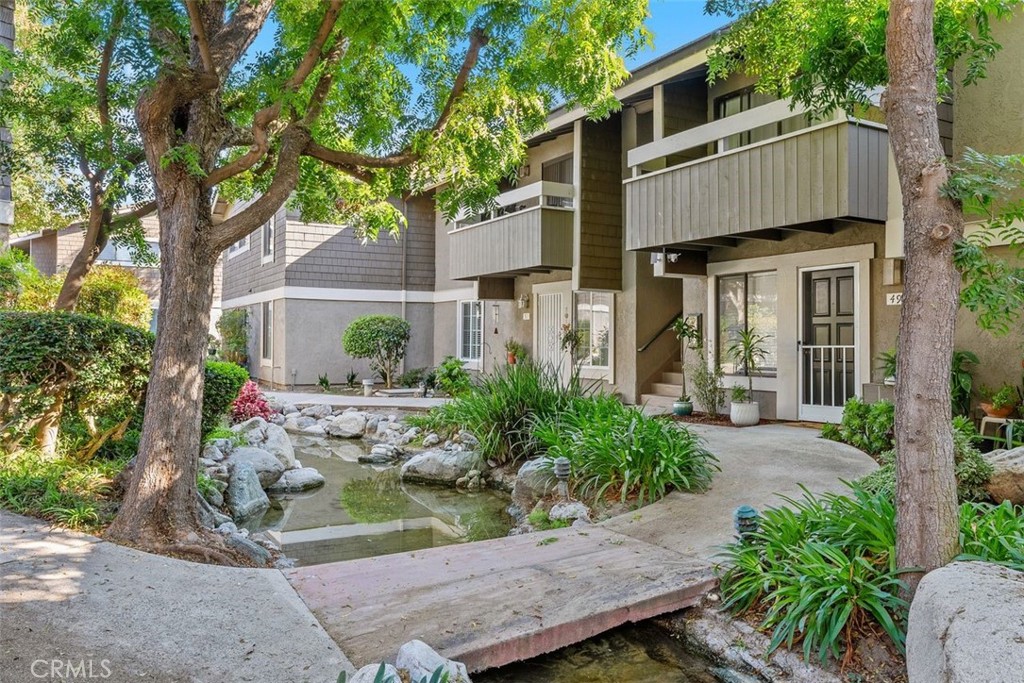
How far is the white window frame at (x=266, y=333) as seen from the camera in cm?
1927

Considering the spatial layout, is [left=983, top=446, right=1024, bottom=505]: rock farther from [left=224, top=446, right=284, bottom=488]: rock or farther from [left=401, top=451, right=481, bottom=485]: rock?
[left=224, top=446, right=284, bottom=488]: rock

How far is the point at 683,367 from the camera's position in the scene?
38.7 feet

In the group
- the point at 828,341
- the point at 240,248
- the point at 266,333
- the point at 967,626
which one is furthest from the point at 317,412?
the point at 967,626

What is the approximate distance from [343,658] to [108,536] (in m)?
2.35

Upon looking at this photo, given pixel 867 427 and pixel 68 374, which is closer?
pixel 68 374

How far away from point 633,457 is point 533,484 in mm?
1257

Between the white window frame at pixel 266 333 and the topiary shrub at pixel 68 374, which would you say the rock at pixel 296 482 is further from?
the white window frame at pixel 266 333

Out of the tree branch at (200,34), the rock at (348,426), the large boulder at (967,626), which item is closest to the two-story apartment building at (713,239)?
the rock at (348,426)

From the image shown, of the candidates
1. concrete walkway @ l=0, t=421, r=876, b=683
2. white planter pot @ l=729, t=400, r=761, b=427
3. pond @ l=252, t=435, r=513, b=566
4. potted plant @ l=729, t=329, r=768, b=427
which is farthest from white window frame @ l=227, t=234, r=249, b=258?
concrete walkway @ l=0, t=421, r=876, b=683

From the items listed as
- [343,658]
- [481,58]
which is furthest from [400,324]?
[343,658]

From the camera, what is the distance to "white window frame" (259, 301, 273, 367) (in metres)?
19.3

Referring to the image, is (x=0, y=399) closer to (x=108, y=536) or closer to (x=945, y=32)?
(x=108, y=536)

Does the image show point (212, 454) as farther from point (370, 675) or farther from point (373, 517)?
point (370, 675)

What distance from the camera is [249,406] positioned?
11484 millimetres
